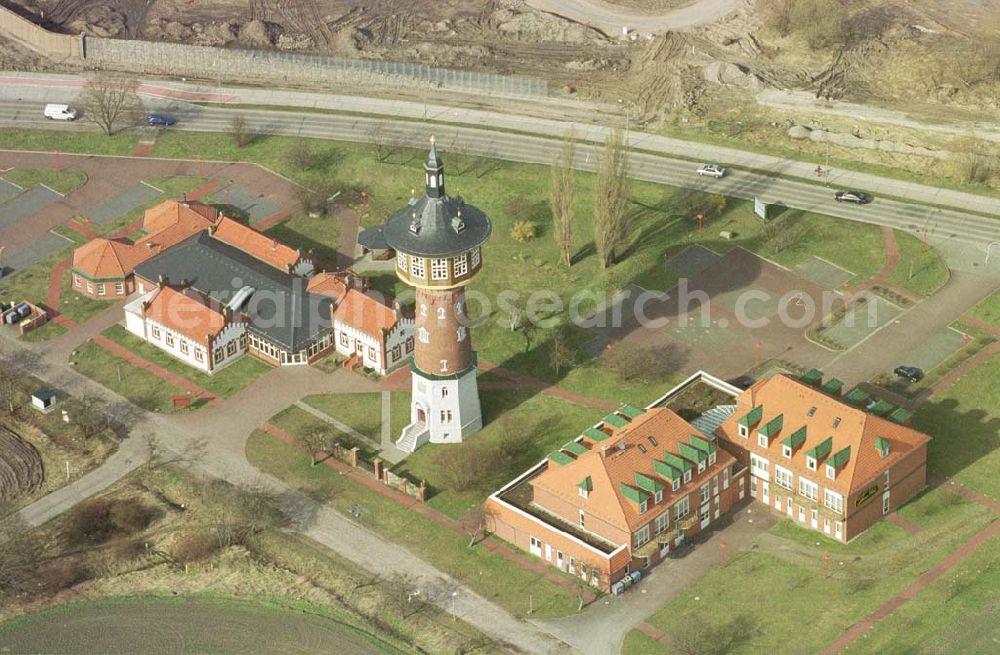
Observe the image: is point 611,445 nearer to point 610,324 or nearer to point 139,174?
point 610,324

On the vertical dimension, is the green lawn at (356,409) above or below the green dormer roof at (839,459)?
below

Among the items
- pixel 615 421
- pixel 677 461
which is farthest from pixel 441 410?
pixel 677 461

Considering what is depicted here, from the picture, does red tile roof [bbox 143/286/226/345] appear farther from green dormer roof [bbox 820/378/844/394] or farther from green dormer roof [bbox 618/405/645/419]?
green dormer roof [bbox 820/378/844/394]

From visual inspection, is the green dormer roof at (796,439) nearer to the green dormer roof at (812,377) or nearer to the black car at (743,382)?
the green dormer roof at (812,377)

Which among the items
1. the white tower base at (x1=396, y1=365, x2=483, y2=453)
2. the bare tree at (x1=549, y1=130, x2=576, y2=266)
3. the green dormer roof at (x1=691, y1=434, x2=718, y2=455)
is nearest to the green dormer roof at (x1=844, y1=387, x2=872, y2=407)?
the green dormer roof at (x1=691, y1=434, x2=718, y2=455)

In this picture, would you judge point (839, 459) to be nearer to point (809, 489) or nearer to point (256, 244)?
point (809, 489)

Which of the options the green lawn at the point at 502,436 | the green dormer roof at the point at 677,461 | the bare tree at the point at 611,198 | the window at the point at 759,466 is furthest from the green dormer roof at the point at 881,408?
the bare tree at the point at 611,198
